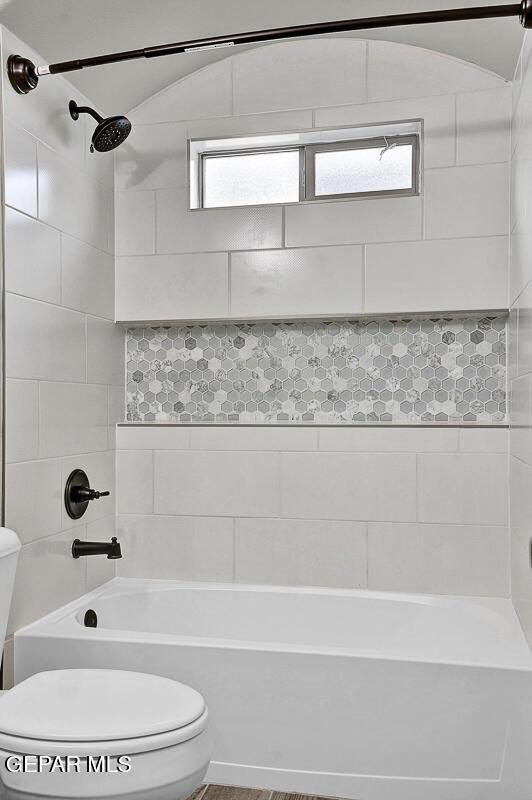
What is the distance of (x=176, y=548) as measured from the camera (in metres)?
2.96

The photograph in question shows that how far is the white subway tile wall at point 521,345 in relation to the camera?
214cm

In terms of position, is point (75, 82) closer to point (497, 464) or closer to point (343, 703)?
point (497, 464)

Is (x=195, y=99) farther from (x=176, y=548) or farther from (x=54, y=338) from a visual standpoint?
(x=176, y=548)

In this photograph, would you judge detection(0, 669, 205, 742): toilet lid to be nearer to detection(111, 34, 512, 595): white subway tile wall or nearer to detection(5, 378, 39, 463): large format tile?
detection(5, 378, 39, 463): large format tile

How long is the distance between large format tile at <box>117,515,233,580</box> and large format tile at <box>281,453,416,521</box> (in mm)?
316

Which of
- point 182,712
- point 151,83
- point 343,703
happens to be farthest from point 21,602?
point 151,83

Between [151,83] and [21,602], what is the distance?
2.08 meters

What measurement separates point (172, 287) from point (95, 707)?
68.9 inches

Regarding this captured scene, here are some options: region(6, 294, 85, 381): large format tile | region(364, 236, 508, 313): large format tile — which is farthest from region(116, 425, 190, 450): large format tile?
region(364, 236, 508, 313): large format tile

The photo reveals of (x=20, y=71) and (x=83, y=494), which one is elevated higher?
(x=20, y=71)

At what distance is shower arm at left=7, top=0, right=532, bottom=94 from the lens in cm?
200

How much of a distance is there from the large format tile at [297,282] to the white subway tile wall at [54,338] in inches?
22.4

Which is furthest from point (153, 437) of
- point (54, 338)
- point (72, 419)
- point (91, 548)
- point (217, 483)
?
point (54, 338)

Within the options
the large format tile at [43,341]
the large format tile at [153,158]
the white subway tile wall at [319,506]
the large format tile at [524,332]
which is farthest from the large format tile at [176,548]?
the large format tile at [153,158]
